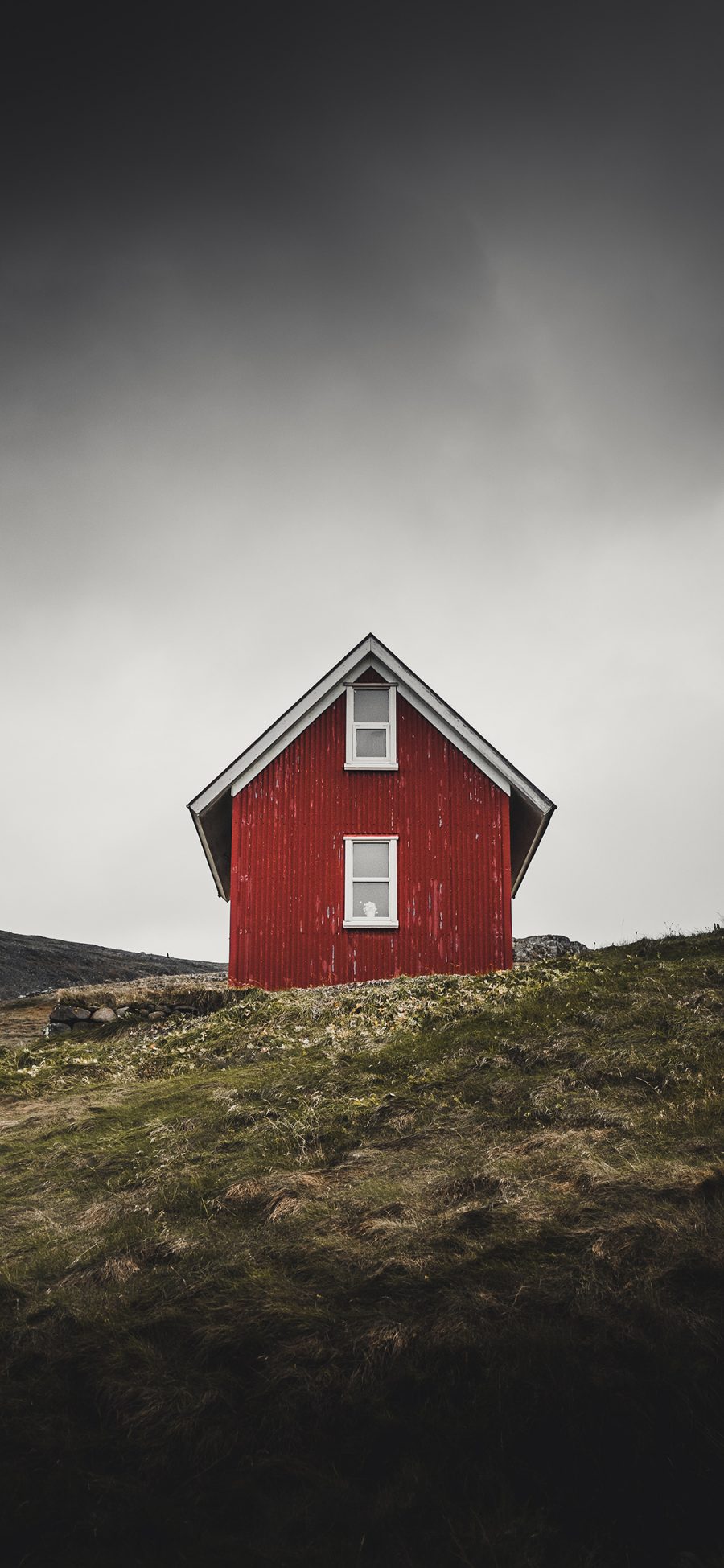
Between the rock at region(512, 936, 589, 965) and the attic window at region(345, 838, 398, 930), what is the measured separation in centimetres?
1103

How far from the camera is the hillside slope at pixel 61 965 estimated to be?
43.9m

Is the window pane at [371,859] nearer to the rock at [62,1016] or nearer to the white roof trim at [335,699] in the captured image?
the white roof trim at [335,699]

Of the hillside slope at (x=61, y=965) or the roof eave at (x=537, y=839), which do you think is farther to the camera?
the hillside slope at (x=61, y=965)

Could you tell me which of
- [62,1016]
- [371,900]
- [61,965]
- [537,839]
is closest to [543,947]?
[537,839]

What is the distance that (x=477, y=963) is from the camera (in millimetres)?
21234

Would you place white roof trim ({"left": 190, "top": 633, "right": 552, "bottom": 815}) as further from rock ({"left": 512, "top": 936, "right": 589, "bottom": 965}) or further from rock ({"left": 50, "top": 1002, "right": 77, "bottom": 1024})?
rock ({"left": 512, "top": 936, "right": 589, "bottom": 965})

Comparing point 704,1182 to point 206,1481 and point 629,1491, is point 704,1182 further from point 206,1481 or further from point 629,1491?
point 206,1481

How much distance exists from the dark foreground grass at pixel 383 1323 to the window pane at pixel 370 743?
12.5 m

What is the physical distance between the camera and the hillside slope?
43.9 metres

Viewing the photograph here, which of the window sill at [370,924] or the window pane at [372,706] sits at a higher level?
the window pane at [372,706]

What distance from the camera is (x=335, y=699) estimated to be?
22.7 meters

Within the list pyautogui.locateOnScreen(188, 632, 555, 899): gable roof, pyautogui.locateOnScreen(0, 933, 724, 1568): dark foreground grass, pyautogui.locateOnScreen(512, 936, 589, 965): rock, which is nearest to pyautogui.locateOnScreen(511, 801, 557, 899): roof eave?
pyautogui.locateOnScreen(188, 632, 555, 899): gable roof

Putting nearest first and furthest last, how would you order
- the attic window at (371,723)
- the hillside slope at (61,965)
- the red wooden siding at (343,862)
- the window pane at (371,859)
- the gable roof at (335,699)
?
the red wooden siding at (343,862) → the window pane at (371,859) → the gable roof at (335,699) → the attic window at (371,723) → the hillside slope at (61,965)

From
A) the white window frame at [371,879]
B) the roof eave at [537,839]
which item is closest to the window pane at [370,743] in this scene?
the white window frame at [371,879]
